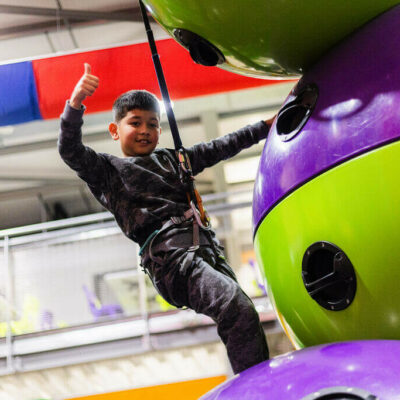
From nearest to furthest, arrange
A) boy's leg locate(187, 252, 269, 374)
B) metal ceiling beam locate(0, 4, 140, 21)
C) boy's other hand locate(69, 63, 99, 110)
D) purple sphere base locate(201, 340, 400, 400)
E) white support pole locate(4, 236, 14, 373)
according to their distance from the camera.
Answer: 1. purple sphere base locate(201, 340, 400, 400)
2. boy's leg locate(187, 252, 269, 374)
3. boy's other hand locate(69, 63, 99, 110)
4. white support pole locate(4, 236, 14, 373)
5. metal ceiling beam locate(0, 4, 140, 21)

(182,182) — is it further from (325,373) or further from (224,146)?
(325,373)

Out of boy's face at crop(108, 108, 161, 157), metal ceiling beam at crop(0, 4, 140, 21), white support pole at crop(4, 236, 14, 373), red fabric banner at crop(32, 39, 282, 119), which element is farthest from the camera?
metal ceiling beam at crop(0, 4, 140, 21)

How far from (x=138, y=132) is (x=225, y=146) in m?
0.20

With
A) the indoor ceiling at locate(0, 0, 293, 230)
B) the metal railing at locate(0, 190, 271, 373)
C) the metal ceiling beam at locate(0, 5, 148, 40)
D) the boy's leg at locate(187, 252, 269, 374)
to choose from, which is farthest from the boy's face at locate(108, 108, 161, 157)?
the metal ceiling beam at locate(0, 5, 148, 40)

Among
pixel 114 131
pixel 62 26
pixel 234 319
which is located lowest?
pixel 234 319

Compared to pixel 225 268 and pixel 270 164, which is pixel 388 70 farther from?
pixel 225 268

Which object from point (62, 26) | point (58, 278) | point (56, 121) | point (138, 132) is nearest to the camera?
point (138, 132)

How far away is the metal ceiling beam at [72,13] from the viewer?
6043mm

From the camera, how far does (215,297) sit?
114 cm

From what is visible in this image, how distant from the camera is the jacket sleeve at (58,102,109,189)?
1262 mm

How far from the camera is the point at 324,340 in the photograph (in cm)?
103

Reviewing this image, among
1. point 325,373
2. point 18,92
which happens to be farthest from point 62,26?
point 325,373

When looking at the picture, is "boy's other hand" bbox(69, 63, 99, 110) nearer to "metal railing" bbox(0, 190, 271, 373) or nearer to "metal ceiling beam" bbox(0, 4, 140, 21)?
"metal railing" bbox(0, 190, 271, 373)

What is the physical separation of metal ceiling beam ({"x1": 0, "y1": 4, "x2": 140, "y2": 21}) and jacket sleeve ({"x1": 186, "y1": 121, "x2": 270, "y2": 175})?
5079 mm
